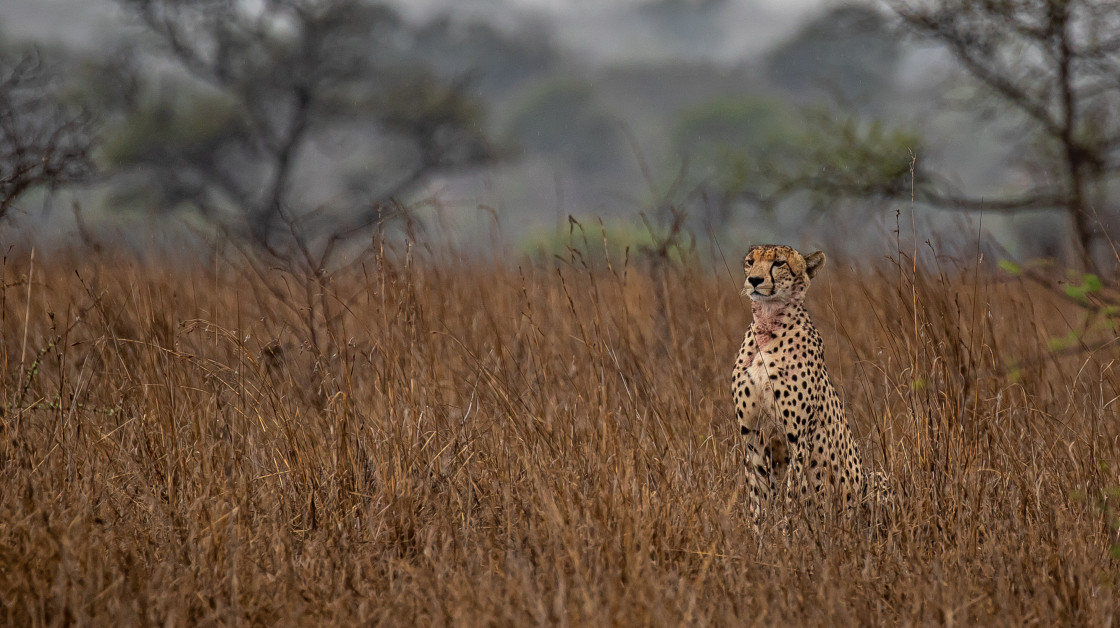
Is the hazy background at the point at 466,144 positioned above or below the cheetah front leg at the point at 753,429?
above

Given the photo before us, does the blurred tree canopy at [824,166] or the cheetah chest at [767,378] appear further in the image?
the blurred tree canopy at [824,166]

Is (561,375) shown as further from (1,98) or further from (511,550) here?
(1,98)

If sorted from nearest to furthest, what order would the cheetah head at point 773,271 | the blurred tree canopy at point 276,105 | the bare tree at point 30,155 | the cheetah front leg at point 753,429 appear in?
the cheetah head at point 773,271, the cheetah front leg at point 753,429, the bare tree at point 30,155, the blurred tree canopy at point 276,105

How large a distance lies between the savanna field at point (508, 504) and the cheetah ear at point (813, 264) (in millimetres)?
274

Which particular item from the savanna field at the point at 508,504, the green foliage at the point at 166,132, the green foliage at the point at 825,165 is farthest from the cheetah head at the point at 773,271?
the green foliage at the point at 166,132

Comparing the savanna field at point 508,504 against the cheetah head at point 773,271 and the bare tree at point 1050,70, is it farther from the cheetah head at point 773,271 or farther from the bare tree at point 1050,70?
the bare tree at point 1050,70

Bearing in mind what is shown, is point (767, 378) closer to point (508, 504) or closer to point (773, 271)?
point (773, 271)

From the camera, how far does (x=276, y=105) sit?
27.0 m

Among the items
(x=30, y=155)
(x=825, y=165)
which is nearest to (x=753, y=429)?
(x=30, y=155)

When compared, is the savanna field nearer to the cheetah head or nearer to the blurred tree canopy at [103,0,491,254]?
the cheetah head

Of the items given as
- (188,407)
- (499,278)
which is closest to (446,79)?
(499,278)

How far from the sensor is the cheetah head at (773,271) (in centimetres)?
282

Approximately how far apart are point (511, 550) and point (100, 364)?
2.66 metres

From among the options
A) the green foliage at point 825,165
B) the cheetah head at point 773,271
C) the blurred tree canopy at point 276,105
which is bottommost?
the cheetah head at point 773,271
